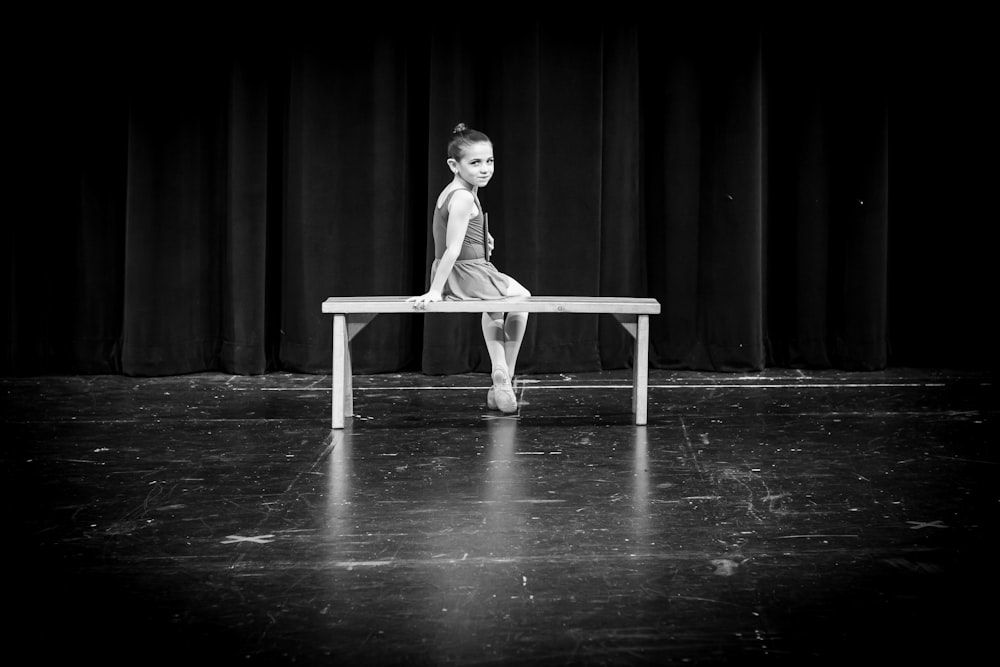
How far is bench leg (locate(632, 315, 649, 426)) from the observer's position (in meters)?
3.83

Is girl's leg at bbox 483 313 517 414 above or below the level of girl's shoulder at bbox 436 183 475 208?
below

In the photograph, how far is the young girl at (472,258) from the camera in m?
3.79

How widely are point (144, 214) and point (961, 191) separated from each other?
3.65 meters

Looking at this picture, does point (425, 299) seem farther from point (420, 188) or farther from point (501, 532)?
point (420, 188)

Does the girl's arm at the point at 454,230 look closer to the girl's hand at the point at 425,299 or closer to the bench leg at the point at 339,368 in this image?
the girl's hand at the point at 425,299

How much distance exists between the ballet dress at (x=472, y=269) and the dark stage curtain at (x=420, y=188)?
106 cm

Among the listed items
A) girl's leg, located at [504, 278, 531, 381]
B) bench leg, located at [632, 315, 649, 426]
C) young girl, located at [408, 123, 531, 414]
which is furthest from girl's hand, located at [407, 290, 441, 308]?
bench leg, located at [632, 315, 649, 426]

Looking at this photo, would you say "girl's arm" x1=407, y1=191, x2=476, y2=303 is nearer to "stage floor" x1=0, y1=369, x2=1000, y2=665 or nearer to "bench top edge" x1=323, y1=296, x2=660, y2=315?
"bench top edge" x1=323, y1=296, x2=660, y2=315

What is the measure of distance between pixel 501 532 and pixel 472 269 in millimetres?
1535

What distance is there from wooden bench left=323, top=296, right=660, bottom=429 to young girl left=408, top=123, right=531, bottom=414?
9 centimetres

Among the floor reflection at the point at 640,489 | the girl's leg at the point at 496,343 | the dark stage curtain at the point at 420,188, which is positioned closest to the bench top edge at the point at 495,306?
the girl's leg at the point at 496,343

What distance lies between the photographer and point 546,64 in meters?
5.14

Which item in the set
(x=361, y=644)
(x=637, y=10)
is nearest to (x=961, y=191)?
(x=637, y=10)

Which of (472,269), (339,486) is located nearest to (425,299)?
(472,269)
